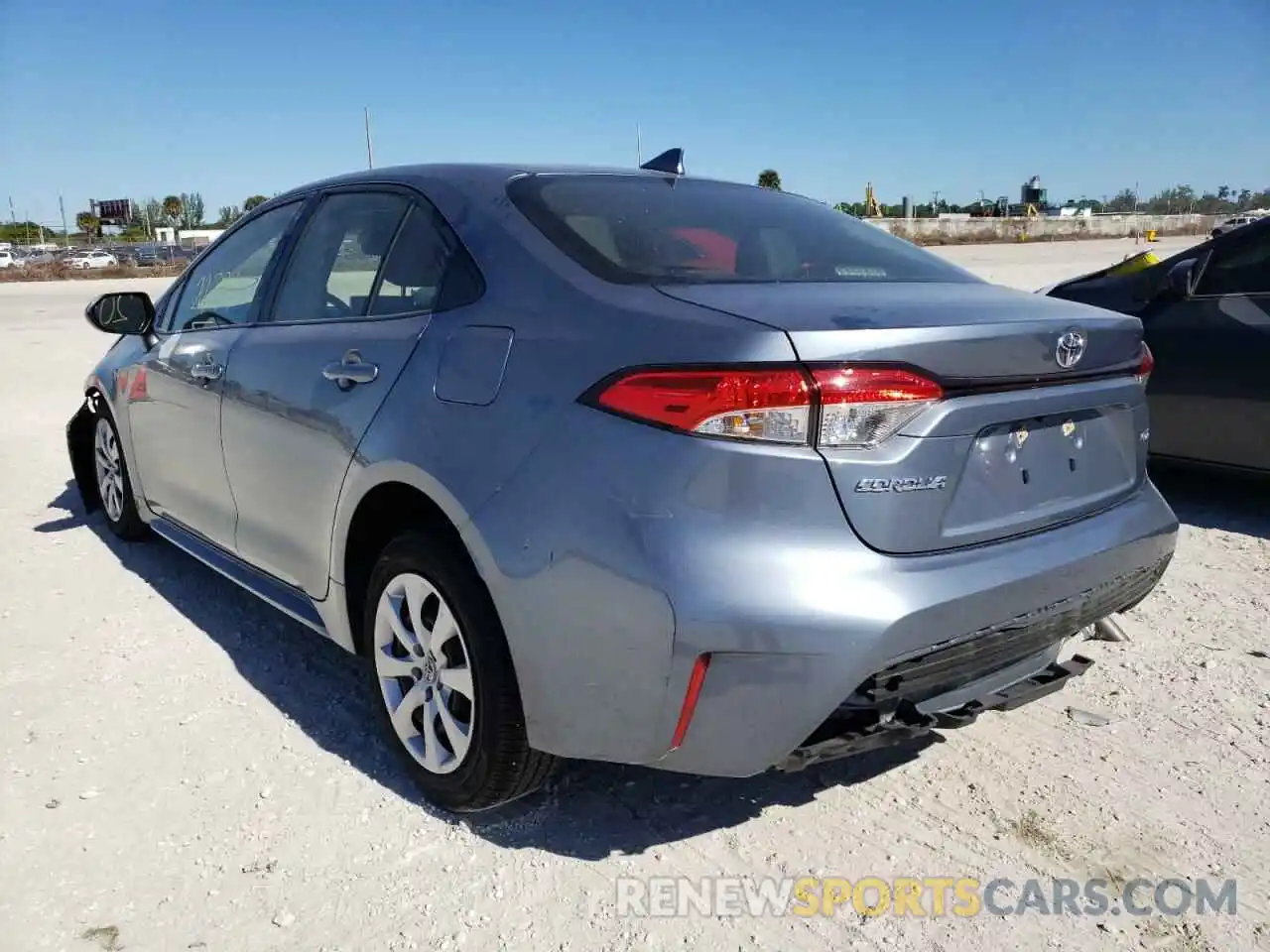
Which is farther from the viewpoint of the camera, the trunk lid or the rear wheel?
the rear wheel

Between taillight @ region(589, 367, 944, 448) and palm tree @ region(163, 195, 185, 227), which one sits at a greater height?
palm tree @ region(163, 195, 185, 227)

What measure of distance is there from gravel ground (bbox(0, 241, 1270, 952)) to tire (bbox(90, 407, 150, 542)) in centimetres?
103

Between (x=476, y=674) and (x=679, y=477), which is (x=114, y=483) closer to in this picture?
(x=476, y=674)

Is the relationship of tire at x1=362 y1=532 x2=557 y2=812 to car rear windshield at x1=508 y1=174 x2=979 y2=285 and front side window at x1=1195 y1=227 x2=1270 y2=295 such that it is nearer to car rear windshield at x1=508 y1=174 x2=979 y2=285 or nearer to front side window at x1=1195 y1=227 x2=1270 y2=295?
car rear windshield at x1=508 y1=174 x2=979 y2=285

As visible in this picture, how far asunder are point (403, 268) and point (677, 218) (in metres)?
0.77

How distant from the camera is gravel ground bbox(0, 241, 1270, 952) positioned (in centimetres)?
217

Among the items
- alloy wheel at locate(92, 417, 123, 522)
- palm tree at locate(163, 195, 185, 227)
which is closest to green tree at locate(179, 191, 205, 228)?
palm tree at locate(163, 195, 185, 227)

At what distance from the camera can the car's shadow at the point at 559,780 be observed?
8.27 feet

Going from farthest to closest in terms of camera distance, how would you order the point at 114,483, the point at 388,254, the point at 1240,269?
1. the point at 1240,269
2. the point at 114,483
3. the point at 388,254

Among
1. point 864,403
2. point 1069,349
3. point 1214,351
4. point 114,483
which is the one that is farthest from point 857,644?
point 114,483

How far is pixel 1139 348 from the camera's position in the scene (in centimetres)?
259

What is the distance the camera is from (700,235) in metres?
2.66

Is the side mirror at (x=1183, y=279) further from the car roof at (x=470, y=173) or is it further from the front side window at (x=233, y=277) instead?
the front side window at (x=233, y=277)

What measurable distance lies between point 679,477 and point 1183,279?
417cm
